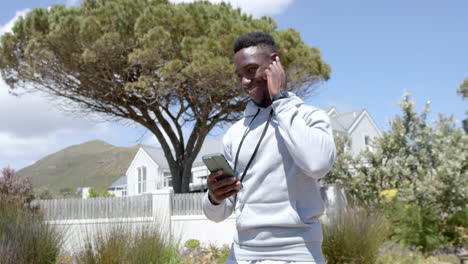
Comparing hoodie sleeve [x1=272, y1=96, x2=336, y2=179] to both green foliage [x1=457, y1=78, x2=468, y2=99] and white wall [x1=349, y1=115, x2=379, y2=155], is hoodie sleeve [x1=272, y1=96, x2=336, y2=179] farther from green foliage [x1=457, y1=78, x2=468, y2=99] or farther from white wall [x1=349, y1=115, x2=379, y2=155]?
green foliage [x1=457, y1=78, x2=468, y2=99]

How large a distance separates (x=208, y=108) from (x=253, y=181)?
45.6 feet

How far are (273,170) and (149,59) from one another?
12245mm

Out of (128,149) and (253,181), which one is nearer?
(253,181)

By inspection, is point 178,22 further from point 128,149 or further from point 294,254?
point 128,149

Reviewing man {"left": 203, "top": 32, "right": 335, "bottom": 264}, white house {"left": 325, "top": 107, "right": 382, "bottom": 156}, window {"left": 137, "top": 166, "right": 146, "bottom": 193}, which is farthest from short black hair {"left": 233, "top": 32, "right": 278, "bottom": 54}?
window {"left": 137, "top": 166, "right": 146, "bottom": 193}

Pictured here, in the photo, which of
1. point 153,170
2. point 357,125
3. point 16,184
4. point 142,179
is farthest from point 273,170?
point 142,179

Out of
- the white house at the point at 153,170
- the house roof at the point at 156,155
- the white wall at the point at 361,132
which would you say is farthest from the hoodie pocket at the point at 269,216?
the house roof at the point at 156,155

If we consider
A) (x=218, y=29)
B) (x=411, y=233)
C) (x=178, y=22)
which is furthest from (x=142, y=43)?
(x=411, y=233)

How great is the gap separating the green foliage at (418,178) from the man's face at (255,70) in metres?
8.57

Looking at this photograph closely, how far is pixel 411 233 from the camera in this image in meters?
9.17

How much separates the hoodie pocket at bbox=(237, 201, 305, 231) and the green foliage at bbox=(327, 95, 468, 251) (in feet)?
28.2

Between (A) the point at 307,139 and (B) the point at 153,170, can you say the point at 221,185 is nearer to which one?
(A) the point at 307,139

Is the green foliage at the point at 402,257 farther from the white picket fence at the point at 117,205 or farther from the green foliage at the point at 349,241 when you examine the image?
the white picket fence at the point at 117,205

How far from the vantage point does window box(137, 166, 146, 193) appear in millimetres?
30578
